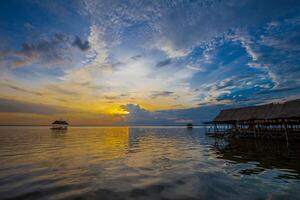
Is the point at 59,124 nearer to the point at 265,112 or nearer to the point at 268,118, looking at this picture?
the point at 265,112

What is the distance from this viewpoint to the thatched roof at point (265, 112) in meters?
28.9

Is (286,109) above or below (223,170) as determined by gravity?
above

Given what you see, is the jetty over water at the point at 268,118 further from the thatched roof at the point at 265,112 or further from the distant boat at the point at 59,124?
the distant boat at the point at 59,124

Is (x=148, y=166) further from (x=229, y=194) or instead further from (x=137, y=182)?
(x=229, y=194)

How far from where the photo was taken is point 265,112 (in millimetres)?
34156

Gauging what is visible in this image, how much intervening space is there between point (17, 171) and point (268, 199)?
1472 centimetres

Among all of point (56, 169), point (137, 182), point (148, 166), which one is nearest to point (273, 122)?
point (148, 166)

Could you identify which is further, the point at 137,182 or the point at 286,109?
the point at 286,109

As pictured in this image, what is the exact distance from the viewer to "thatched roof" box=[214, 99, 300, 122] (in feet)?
94.9

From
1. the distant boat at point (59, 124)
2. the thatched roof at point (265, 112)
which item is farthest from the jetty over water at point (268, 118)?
the distant boat at point (59, 124)

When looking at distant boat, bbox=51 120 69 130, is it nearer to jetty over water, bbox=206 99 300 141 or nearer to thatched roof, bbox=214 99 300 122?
jetty over water, bbox=206 99 300 141

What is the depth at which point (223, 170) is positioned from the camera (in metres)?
12.8

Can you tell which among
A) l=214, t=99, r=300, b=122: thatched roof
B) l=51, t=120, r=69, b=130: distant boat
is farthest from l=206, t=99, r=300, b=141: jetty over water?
l=51, t=120, r=69, b=130: distant boat

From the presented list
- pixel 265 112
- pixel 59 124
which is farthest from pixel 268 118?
pixel 59 124
